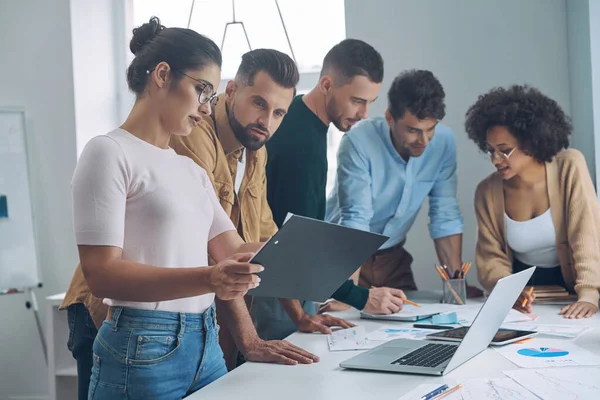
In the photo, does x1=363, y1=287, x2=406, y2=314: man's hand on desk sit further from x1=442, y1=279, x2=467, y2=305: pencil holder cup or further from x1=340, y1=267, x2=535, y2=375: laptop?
x1=340, y1=267, x2=535, y2=375: laptop

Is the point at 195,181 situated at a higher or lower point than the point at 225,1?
lower

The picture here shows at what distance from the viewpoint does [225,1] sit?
3.89 m

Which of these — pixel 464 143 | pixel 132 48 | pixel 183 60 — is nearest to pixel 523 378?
pixel 183 60

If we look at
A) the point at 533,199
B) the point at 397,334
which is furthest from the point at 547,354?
the point at 533,199

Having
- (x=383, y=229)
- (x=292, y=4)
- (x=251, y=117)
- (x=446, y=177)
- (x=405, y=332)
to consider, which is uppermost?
(x=292, y=4)

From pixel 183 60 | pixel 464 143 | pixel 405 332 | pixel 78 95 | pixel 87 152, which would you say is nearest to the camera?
pixel 87 152

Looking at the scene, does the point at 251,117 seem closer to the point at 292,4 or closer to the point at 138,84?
the point at 138,84

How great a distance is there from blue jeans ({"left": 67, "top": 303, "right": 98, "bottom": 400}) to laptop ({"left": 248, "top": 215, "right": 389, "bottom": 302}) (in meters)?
0.64

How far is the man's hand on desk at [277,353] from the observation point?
62.4 inches

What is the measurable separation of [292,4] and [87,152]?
2701 mm

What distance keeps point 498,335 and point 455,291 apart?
68cm

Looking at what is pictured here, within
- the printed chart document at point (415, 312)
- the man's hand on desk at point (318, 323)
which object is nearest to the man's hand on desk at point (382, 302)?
the printed chart document at point (415, 312)

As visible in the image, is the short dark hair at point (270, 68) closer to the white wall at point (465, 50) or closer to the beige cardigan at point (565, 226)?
the beige cardigan at point (565, 226)

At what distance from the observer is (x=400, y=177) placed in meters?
2.72
